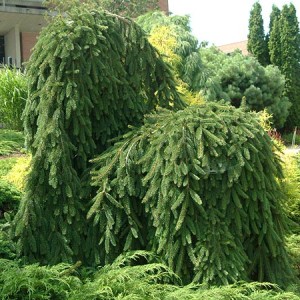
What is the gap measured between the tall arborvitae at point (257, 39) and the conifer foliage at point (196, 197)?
21973mm

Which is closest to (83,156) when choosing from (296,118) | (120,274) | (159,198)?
(159,198)

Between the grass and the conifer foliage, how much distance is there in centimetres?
598

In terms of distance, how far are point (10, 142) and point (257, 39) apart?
17.9 metres

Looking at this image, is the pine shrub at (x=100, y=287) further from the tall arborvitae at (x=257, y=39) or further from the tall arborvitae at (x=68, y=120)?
the tall arborvitae at (x=257, y=39)

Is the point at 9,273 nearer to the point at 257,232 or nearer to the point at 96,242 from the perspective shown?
the point at 96,242

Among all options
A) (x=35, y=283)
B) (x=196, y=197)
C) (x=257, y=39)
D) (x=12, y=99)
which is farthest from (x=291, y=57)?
(x=35, y=283)

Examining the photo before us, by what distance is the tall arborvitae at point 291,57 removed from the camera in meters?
23.8

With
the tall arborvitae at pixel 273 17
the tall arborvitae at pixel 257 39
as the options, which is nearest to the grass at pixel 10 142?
the tall arborvitae at pixel 257 39

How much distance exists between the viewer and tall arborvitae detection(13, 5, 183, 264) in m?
4.26

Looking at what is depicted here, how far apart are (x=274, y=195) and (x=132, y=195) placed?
1.21 metres

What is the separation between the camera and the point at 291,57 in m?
24.5

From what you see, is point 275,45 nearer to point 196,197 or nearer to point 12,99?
point 12,99

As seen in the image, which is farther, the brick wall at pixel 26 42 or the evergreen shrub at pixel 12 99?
the brick wall at pixel 26 42

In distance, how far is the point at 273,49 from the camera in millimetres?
24891
